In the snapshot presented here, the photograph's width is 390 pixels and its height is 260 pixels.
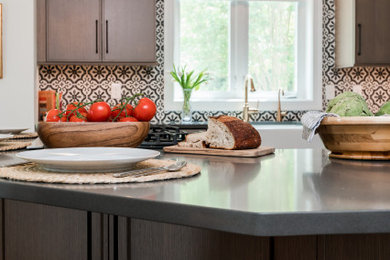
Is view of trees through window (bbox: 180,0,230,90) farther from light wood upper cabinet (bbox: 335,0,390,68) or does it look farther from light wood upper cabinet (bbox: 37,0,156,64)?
light wood upper cabinet (bbox: 335,0,390,68)

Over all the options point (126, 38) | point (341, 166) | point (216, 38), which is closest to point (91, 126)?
point (341, 166)

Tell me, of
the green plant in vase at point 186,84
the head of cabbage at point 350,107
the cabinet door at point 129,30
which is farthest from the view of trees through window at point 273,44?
the head of cabbage at point 350,107

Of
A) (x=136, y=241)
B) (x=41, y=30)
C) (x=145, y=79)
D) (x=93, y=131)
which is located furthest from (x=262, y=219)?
(x=145, y=79)

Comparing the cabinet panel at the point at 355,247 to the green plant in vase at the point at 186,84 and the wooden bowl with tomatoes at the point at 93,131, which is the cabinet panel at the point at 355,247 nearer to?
the wooden bowl with tomatoes at the point at 93,131

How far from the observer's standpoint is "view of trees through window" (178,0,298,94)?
4.29 metres

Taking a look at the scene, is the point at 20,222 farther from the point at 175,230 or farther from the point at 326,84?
the point at 326,84

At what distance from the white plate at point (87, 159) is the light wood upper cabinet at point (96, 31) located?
2781 mm

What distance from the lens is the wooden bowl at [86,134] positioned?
1.20 m

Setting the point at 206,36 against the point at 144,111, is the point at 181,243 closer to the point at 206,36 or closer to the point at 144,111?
the point at 144,111

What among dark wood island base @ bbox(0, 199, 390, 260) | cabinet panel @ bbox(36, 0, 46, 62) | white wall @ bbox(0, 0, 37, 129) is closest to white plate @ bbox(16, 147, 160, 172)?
dark wood island base @ bbox(0, 199, 390, 260)

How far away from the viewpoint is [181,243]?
0.97m

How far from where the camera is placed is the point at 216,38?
170 inches

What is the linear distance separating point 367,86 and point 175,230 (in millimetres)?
3731

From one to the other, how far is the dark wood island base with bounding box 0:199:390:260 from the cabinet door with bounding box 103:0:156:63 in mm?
2655
